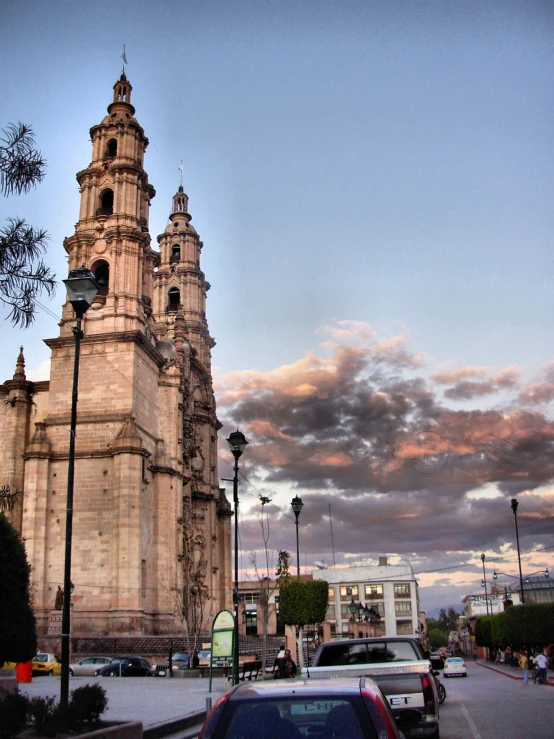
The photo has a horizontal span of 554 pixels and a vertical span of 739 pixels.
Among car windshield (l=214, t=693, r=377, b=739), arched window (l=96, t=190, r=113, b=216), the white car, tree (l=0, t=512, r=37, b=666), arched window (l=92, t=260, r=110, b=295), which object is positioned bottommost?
the white car

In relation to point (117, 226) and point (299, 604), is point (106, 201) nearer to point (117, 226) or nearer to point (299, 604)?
point (117, 226)

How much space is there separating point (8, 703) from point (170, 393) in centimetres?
4354

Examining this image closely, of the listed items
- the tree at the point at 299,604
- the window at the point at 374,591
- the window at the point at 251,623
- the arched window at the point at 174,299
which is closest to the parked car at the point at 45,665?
the tree at the point at 299,604

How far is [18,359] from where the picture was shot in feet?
170

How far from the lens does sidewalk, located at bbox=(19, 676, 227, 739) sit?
577 inches

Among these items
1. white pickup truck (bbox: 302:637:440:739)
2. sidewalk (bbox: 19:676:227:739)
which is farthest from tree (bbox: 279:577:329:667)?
white pickup truck (bbox: 302:637:440:739)

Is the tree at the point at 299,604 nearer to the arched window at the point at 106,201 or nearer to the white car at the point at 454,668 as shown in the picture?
the white car at the point at 454,668

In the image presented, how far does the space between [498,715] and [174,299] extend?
58123 mm

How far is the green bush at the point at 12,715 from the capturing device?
9.54m

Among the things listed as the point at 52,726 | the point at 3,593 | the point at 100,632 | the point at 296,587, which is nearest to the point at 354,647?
the point at 52,726

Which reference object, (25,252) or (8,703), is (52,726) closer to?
(8,703)

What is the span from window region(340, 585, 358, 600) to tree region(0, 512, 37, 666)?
321 ft

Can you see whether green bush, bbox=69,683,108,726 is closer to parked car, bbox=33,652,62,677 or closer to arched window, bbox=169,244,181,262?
parked car, bbox=33,652,62,677

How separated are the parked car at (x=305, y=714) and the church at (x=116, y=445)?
1504 inches
